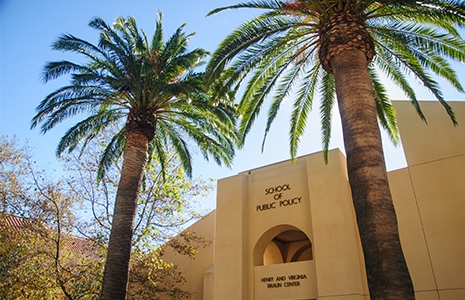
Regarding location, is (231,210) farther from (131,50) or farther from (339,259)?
(131,50)

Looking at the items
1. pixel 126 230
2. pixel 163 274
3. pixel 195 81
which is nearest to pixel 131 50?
pixel 195 81

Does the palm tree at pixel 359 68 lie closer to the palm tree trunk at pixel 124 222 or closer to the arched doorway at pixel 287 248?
the palm tree trunk at pixel 124 222

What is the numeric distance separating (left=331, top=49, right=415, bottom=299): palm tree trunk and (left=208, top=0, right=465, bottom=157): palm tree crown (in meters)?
0.96

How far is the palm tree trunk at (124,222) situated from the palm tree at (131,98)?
3 centimetres

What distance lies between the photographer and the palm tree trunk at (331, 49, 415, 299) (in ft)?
18.3

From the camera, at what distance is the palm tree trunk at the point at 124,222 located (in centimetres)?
984

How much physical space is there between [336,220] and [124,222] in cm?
773

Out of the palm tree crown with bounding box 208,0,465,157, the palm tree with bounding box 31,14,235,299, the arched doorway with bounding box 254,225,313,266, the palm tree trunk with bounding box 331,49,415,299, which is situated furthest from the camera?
the arched doorway with bounding box 254,225,313,266

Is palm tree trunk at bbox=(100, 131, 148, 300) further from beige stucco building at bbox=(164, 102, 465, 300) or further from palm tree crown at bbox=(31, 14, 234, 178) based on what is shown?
beige stucco building at bbox=(164, 102, 465, 300)

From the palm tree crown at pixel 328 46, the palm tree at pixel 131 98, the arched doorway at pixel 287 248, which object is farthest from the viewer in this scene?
the arched doorway at pixel 287 248

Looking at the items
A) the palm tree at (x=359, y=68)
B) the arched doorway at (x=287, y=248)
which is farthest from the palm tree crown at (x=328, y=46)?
the arched doorway at (x=287, y=248)

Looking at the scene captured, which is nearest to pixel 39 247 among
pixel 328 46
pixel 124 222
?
pixel 124 222

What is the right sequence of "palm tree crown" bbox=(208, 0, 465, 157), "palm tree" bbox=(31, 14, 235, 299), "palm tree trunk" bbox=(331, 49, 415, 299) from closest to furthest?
"palm tree trunk" bbox=(331, 49, 415, 299) → "palm tree crown" bbox=(208, 0, 465, 157) → "palm tree" bbox=(31, 14, 235, 299)

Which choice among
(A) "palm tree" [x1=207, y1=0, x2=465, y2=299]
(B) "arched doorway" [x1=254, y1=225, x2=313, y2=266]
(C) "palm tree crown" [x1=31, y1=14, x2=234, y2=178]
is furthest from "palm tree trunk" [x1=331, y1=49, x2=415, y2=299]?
(B) "arched doorway" [x1=254, y1=225, x2=313, y2=266]
